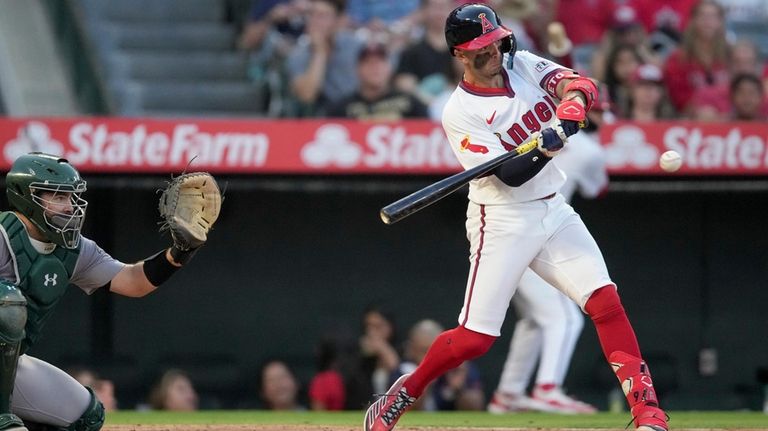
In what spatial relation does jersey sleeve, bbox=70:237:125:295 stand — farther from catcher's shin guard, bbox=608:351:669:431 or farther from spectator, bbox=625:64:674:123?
spectator, bbox=625:64:674:123

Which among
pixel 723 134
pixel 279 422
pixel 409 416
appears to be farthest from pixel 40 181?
pixel 723 134

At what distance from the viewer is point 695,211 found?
8.90m

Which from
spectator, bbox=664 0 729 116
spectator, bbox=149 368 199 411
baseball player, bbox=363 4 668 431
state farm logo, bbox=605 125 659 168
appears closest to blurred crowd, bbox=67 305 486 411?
spectator, bbox=149 368 199 411

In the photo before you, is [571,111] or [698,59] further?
[698,59]

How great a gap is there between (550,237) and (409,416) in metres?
2.08

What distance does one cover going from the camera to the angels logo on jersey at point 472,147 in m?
4.82

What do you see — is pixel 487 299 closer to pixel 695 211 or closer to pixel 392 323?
pixel 392 323

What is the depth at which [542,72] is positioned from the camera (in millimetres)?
4961

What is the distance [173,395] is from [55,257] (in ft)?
10.9

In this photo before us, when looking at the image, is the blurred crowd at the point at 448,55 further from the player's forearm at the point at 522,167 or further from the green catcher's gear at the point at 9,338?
the green catcher's gear at the point at 9,338

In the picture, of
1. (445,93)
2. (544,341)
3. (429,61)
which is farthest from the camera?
(429,61)

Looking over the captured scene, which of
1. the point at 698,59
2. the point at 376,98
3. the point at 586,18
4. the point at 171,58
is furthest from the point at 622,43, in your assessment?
the point at 171,58

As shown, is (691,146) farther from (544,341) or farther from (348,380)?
(348,380)

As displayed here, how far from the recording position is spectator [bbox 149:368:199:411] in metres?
7.83
